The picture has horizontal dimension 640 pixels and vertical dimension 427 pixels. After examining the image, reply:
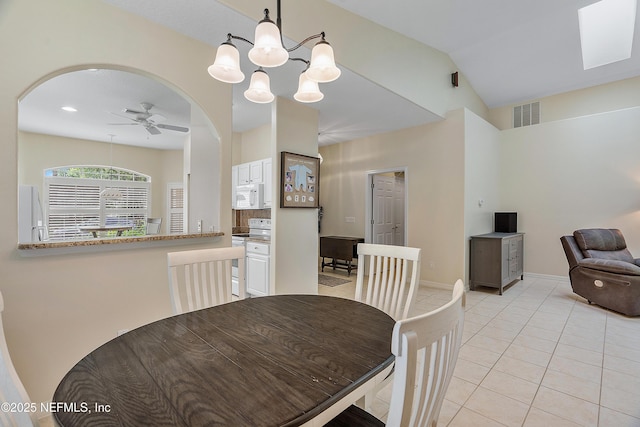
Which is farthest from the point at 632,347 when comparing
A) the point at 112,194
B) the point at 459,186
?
the point at 112,194

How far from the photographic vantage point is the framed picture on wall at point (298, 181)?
3.71 meters

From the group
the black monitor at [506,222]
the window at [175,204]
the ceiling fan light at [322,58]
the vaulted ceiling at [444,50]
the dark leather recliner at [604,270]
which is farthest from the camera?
the window at [175,204]

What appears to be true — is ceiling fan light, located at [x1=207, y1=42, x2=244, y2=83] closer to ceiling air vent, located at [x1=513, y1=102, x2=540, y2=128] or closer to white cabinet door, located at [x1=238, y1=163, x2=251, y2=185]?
white cabinet door, located at [x1=238, y1=163, x2=251, y2=185]

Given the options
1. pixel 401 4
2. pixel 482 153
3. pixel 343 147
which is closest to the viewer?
pixel 401 4

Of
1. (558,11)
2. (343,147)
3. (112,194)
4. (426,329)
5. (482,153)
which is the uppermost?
(558,11)

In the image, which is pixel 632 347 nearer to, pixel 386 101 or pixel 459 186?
pixel 459 186

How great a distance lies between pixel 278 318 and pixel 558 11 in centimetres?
527

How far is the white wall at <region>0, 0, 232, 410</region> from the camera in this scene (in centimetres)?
165

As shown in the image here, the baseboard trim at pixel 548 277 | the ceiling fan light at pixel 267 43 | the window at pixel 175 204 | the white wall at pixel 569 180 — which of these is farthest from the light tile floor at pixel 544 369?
the window at pixel 175 204

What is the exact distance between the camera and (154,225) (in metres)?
6.41

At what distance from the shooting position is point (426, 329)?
0.67 metres

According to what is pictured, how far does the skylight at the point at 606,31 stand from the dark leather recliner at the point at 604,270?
2753 millimetres

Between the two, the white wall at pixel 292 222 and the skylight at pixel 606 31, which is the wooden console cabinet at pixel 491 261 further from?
the skylight at pixel 606 31

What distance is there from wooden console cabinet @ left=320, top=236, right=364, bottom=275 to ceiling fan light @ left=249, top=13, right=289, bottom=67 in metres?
4.35
